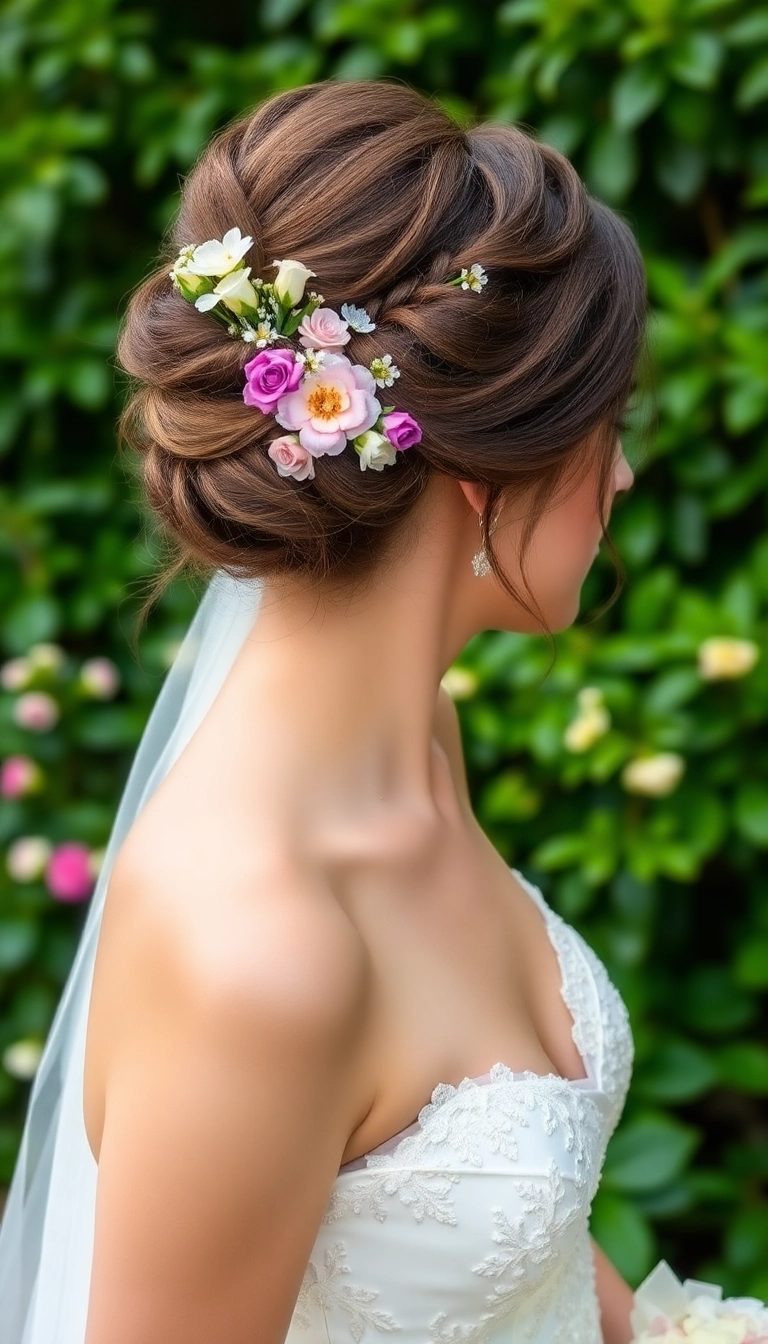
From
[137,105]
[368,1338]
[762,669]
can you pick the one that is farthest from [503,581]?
[137,105]

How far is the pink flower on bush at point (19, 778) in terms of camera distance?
8.73 ft

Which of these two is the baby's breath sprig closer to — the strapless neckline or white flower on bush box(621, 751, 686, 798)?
the strapless neckline

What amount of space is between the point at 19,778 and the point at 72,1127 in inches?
49.9

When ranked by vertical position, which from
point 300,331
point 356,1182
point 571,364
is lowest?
point 356,1182

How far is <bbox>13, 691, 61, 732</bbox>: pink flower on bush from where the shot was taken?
2.66 m

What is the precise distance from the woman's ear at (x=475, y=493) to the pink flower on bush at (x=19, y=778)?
1607 millimetres

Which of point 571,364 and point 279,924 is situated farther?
→ point 571,364

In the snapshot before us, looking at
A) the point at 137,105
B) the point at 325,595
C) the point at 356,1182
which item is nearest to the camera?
the point at 356,1182

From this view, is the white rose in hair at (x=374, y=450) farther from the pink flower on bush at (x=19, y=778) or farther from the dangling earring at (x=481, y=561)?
the pink flower on bush at (x=19, y=778)

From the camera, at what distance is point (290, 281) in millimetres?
1142

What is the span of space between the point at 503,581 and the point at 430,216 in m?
0.36

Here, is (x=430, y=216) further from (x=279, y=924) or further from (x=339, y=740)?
(x=279, y=924)

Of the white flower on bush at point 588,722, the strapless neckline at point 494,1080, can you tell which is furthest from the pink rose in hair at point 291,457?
the white flower on bush at point 588,722

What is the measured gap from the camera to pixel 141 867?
1.18 meters
